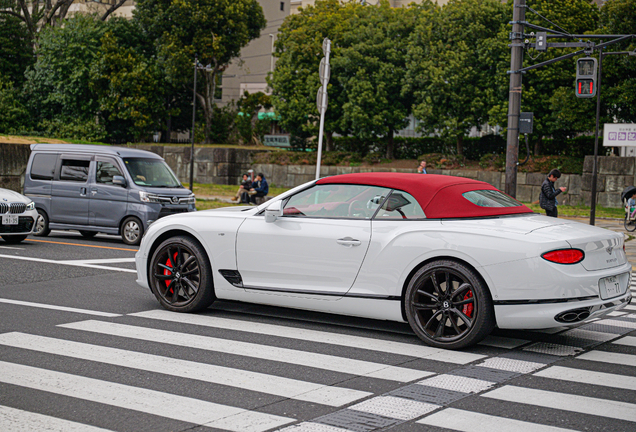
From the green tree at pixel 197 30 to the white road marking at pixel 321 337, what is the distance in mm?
38837

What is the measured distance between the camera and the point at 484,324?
5.85 meters

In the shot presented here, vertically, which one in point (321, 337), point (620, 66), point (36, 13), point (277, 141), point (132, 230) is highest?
point (36, 13)

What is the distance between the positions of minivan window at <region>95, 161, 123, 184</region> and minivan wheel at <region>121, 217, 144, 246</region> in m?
1.00

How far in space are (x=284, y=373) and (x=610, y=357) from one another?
276cm

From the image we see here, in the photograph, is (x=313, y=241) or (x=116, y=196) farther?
(x=116, y=196)

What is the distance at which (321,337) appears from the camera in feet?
21.2

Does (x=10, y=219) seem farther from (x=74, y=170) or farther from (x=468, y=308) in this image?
(x=468, y=308)

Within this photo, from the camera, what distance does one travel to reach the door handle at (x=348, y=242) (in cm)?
646

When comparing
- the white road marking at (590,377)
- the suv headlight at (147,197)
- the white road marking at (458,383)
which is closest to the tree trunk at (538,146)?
the suv headlight at (147,197)

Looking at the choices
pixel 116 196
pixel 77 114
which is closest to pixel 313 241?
pixel 116 196

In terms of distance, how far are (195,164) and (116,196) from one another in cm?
2920

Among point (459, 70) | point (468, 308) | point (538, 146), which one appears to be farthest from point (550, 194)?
point (459, 70)

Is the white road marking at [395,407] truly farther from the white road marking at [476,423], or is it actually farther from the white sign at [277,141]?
the white sign at [277,141]

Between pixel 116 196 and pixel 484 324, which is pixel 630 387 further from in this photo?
pixel 116 196
